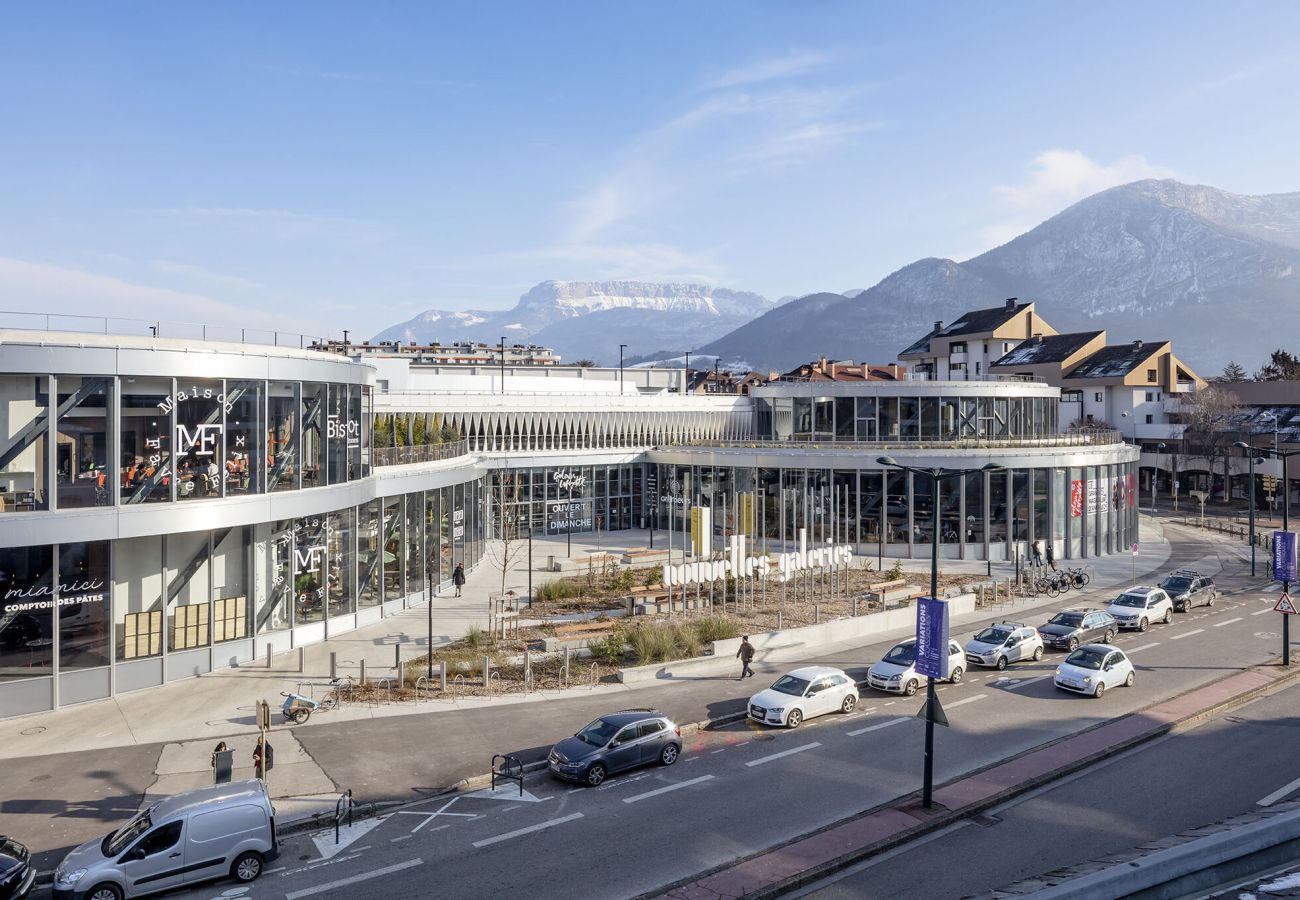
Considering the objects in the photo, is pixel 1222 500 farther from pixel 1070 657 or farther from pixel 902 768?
pixel 902 768

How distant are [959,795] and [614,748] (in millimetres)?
7327

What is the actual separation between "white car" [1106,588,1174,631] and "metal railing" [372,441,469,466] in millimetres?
29558

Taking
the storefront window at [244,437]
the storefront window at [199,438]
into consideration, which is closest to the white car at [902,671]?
the storefront window at [244,437]

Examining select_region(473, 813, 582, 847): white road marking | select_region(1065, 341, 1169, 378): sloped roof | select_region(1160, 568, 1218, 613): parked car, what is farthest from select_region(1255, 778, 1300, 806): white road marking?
select_region(1065, 341, 1169, 378): sloped roof

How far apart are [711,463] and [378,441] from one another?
74.5ft

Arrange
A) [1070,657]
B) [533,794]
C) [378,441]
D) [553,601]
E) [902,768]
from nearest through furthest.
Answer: [533,794] → [902,768] → [1070,657] → [553,601] → [378,441]

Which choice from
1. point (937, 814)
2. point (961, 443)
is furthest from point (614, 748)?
point (961, 443)

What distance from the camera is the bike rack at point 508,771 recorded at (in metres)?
19.3

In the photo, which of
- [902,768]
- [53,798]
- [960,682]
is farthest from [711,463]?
[53,798]

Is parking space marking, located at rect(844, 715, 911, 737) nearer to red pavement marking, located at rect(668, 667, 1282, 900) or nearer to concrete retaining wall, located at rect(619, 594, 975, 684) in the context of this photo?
red pavement marking, located at rect(668, 667, 1282, 900)

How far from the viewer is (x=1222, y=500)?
86.3 m

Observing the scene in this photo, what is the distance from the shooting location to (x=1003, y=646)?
2973 centimetres

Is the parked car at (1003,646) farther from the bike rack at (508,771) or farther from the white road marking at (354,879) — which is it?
the white road marking at (354,879)

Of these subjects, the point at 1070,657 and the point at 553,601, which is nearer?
the point at 1070,657
